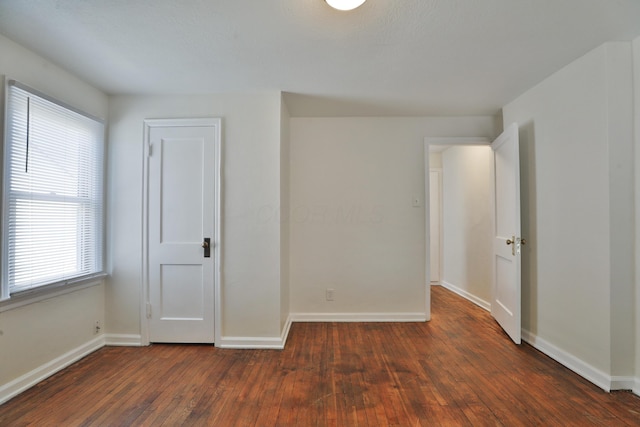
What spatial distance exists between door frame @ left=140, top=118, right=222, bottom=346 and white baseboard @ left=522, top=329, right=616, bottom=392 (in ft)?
9.43

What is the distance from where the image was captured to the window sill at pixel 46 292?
198 centimetres

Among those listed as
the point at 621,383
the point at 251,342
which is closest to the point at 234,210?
the point at 251,342

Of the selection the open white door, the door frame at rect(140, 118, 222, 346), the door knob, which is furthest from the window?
the open white door

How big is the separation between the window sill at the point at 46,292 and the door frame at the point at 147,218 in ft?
1.30

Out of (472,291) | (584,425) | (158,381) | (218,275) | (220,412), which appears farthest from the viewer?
(472,291)

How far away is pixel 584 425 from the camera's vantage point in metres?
1.70

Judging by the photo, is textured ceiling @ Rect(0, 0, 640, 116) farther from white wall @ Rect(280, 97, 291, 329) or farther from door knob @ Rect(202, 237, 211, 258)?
door knob @ Rect(202, 237, 211, 258)

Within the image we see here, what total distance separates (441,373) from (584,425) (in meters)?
0.81

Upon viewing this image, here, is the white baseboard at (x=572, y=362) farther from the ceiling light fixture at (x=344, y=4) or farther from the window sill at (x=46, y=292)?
the window sill at (x=46, y=292)

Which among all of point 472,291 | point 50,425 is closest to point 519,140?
point 472,291

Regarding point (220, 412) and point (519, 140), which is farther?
point (519, 140)

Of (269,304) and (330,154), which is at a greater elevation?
(330,154)

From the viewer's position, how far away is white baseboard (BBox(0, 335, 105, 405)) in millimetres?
1972

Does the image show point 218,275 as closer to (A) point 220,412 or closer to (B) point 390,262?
(A) point 220,412
